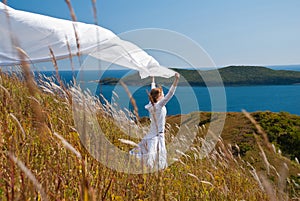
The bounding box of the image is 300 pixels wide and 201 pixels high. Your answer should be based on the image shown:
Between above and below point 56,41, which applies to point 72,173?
below

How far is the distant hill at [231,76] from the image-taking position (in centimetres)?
602

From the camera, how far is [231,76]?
47906 millimetres

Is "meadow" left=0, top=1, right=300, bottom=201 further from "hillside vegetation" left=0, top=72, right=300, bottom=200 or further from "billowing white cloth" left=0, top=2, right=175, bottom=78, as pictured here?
"billowing white cloth" left=0, top=2, right=175, bottom=78

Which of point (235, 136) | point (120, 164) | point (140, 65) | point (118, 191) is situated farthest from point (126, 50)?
point (235, 136)

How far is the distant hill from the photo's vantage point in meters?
6.02

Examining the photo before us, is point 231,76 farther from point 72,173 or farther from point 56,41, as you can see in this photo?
point 72,173

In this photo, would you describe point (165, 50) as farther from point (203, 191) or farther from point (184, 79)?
point (203, 191)

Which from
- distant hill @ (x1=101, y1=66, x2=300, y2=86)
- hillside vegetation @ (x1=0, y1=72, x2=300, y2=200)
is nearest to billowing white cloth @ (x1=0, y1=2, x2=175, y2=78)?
distant hill @ (x1=101, y1=66, x2=300, y2=86)

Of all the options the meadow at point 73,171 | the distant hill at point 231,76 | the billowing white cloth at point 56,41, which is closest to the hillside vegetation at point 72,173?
the meadow at point 73,171

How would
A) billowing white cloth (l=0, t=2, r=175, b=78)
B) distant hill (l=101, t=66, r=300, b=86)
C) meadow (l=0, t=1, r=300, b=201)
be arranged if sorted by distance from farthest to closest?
1. distant hill (l=101, t=66, r=300, b=86)
2. billowing white cloth (l=0, t=2, r=175, b=78)
3. meadow (l=0, t=1, r=300, b=201)

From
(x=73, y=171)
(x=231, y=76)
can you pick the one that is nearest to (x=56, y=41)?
(x=73, y=171)

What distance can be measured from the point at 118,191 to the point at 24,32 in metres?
4.58

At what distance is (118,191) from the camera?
221 centimetres

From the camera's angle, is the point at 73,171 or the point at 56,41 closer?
the point at 73,171
